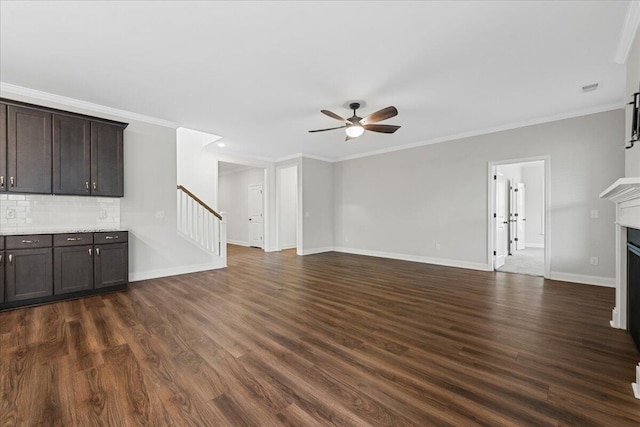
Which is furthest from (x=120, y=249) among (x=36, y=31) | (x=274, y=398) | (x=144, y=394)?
(x=274, y=398)

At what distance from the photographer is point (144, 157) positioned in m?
4.42

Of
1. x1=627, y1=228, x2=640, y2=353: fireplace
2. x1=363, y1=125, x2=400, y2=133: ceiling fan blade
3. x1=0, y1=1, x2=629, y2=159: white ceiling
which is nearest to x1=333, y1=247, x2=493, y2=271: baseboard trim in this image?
x1=627, y1=228, x2=640, y2=353: fireplace

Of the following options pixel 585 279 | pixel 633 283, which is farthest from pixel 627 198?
pixel 585 279

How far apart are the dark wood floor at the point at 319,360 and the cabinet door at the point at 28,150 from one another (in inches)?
60.8

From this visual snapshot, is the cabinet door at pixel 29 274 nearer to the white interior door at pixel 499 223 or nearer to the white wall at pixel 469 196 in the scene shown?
the white wall at pixel 469 196

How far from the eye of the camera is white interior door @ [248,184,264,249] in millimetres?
8359

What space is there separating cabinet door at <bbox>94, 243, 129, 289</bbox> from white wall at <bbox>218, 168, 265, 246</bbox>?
4.86 meters

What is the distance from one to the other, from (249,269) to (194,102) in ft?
10.2

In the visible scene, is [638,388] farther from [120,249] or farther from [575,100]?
[120,249]

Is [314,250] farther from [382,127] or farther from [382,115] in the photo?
[382,115]

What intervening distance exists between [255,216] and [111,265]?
4900mm

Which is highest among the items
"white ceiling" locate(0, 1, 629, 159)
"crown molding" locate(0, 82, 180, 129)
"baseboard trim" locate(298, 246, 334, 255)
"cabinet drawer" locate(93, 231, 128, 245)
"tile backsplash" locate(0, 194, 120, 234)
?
"white ceiling" locate(0, 1, 629, 159)

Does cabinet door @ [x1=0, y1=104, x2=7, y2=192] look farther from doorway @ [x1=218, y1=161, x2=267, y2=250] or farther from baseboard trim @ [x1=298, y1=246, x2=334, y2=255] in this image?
baseboard trim @ [x1=298, y1=246, x2=334, y2=255]

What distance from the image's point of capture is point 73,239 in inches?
136
